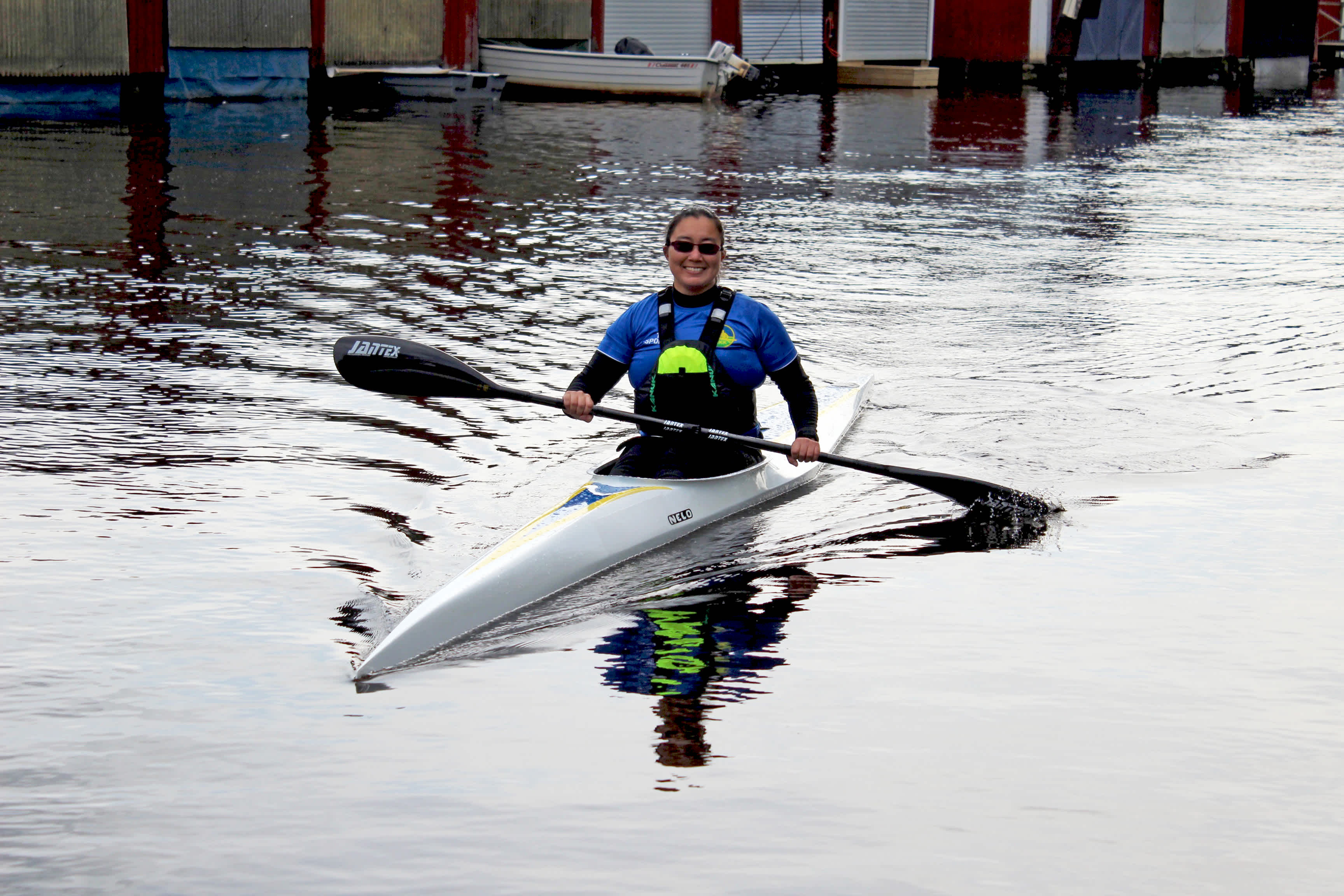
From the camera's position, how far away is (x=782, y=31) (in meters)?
34.1

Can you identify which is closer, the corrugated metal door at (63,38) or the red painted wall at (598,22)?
the corrugated metal door at (63,38)

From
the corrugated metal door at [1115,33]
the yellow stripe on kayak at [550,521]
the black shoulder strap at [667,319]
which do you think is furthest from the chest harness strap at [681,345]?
the corrugated metal door at [1115,33]

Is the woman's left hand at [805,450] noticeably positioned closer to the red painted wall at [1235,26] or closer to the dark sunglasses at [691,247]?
the dark sunglasses at [691,247]

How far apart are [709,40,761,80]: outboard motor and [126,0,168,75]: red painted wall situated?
10032mm

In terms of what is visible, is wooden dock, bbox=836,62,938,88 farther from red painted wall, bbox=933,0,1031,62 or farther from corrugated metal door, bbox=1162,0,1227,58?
corrugated metal door, bbox=1162,0,1227,58

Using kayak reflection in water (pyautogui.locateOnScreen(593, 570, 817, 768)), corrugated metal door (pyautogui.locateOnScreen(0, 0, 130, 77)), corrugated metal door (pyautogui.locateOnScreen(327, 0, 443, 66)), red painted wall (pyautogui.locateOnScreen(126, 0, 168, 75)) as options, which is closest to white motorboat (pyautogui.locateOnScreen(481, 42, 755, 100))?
corrugated metal door (pyautogui.locateOnScreen(327, 0, 443, 66))

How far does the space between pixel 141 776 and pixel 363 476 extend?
2.70 m

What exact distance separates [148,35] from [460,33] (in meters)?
A: 6.49

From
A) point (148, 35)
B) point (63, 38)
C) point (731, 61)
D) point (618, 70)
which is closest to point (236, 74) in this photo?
point (148, 35)

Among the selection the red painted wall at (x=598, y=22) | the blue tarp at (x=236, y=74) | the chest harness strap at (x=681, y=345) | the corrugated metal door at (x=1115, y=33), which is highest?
the corrugated metal door at (x=1115, y=33)

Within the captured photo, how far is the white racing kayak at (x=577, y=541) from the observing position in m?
4.50

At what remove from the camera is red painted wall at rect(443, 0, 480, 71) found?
88.5 ft

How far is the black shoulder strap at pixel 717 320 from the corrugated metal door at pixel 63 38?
17.3m

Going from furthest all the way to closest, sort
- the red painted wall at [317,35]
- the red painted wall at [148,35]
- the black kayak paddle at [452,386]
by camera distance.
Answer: the red painted wall at [317,35], the red painted wall at [148,35], the black kayak paddle at [452,386]
